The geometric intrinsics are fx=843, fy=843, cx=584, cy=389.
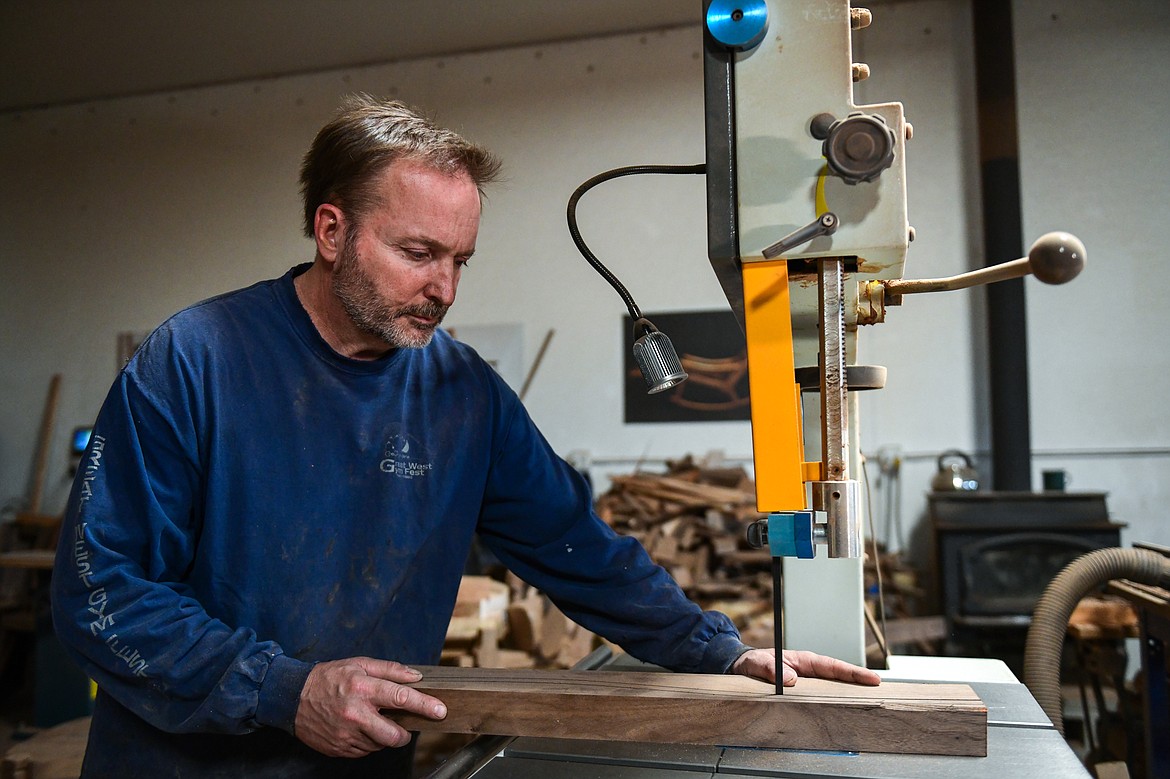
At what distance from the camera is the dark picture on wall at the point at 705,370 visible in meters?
4.29

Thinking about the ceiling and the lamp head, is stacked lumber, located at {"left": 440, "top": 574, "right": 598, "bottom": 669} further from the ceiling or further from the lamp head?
the ceiling

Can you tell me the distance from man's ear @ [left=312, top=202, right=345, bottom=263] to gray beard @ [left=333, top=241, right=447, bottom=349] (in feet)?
0.08

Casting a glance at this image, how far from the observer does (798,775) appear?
94 cm

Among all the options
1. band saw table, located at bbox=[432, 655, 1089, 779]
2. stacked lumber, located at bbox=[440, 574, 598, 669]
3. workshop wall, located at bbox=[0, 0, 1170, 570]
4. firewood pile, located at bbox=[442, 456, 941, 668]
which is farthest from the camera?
workshop wall, located at bbox=[0, 0, 1170, 570]

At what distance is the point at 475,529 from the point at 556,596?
0.22 meters

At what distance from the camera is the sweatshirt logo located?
1.38 meters

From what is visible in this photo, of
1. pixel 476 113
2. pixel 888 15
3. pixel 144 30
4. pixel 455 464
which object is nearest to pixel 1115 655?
pixel 455 464

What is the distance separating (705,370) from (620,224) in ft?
3.01

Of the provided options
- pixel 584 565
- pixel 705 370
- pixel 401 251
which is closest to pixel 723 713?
pixel 584 565

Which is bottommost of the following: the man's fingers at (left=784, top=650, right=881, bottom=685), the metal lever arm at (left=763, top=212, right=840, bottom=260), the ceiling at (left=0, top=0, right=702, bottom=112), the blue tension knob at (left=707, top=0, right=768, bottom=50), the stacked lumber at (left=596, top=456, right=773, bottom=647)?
the stacked lumber at (left=596, top=456, right=773, bottom=647)

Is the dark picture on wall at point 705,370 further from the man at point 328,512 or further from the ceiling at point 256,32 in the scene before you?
the man at point 328,512

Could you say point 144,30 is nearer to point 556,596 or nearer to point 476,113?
point 476,113

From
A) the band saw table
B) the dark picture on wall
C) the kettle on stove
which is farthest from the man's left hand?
the dark picture on wall

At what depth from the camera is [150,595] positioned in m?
1.08
